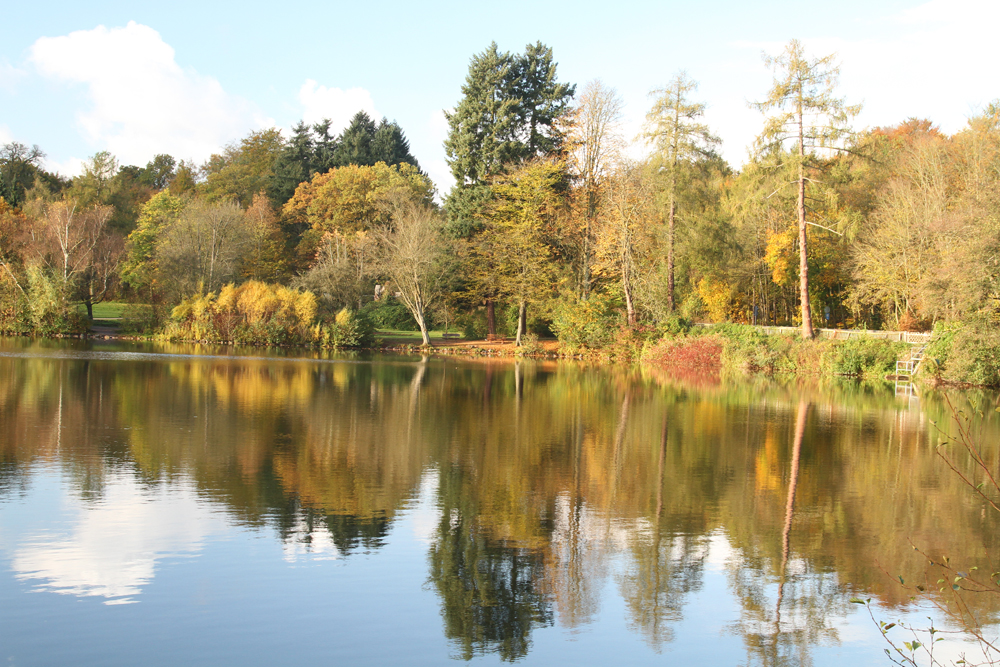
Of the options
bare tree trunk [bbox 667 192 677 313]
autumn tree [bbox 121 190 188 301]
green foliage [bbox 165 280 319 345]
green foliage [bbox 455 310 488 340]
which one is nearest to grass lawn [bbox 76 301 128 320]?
autumn tree [bbox 121 190 188 301]

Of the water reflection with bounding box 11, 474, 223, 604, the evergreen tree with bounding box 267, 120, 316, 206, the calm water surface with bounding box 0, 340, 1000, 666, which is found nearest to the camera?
the calm water surface with bounding box 0, 340, 1000, 666

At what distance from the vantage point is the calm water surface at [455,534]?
19.8 ft

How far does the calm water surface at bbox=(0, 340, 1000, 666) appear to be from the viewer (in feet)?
19.8

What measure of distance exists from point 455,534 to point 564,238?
36.2m

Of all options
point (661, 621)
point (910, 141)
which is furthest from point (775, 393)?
point (910, 141)

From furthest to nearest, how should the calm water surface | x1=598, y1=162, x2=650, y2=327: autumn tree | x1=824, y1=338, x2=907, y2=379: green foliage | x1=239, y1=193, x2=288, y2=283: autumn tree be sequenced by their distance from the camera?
x1=239, y1=193, x2=288, y2=283: autumn tree, x1=598, y1=162, x2=650, y2=327: autumn tree, x1=824, y1=338, x2=907, y2=379: green foliage, the calm water surface

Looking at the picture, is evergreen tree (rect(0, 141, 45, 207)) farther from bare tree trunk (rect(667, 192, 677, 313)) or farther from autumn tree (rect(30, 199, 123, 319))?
bare tree trunk (rect(667, 192, 677, 313))

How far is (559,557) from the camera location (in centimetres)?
791

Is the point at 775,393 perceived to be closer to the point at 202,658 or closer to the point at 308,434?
the point at 308,434

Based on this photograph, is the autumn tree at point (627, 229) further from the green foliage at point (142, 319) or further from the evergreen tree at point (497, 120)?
the green foliage at point (142, 319)

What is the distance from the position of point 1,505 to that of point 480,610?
5864mm

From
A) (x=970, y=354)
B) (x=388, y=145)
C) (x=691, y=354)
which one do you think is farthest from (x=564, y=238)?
(x=388, y=145)

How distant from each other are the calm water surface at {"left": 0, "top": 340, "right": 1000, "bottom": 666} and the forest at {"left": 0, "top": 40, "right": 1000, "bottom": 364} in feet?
67.1

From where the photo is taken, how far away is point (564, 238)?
43844mm
